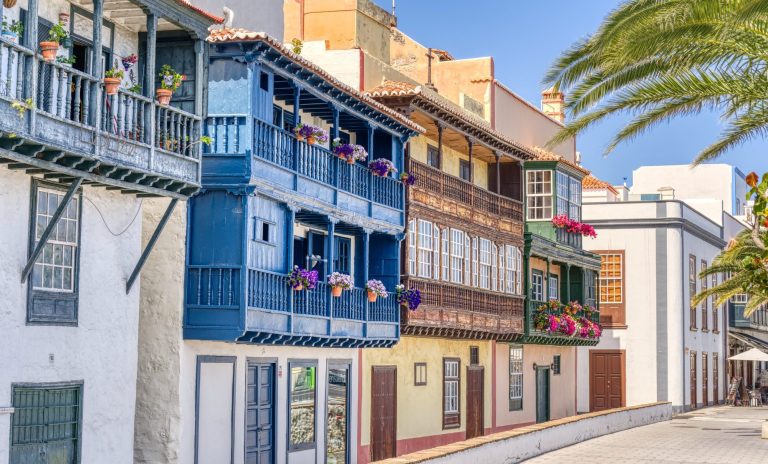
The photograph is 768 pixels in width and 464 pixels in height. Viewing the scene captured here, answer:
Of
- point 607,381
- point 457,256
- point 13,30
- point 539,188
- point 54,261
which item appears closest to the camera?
point 13,30

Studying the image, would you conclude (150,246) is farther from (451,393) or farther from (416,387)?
(451,393)

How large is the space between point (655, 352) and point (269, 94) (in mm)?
28845

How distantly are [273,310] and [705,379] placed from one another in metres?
34.9

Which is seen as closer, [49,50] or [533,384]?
[49,50]

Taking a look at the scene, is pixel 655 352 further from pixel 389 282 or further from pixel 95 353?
pixel 95 353

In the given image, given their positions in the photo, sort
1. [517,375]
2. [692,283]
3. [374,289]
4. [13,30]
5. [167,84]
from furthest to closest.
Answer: [692,283]
[517,375]
[374,289]
[167,84]
[13,30]

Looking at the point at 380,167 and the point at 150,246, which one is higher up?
the point at 380,167

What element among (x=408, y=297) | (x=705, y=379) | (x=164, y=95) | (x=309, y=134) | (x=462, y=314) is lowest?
(x=705, y=379)

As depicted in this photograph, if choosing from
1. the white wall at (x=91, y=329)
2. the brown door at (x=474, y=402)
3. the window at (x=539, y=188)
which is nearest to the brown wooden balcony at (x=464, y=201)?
the window at (x=539, y=188)

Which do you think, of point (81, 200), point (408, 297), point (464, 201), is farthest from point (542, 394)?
point (81, 200)

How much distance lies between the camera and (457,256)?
31.7m

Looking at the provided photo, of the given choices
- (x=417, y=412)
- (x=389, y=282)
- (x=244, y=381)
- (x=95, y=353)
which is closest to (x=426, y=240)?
(x=389, y=282)

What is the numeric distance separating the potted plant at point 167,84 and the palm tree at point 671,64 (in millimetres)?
5497

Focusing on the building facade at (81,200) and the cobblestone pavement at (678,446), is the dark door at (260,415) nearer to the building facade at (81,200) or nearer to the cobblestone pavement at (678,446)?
the building facade at (81,200)
